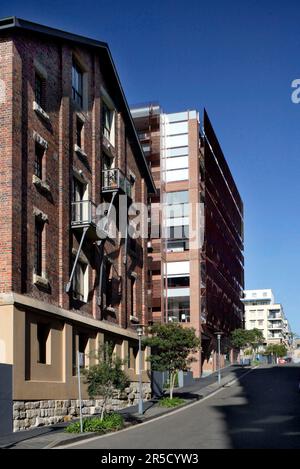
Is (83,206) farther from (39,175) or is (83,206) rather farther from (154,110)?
(154,110)

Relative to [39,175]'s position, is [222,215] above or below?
above

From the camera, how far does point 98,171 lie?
3303 cm

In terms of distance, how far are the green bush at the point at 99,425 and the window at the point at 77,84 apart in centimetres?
1532

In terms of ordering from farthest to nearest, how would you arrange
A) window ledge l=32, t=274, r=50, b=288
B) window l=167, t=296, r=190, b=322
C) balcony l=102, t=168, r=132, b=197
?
window l=167, t=296, r=190, b=322 → balcony l=102, t=168, r=132, b=197 → window ledge l=32, t=274, r=50, b=288

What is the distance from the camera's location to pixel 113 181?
34688 millimetres

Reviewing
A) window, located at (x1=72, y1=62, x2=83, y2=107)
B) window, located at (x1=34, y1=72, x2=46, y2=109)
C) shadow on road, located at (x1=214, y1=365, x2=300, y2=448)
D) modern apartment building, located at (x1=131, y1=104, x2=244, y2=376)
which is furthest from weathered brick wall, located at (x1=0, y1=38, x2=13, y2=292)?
modern apartment building, located at (x1=131, y1=104, x2=244, y2=376)

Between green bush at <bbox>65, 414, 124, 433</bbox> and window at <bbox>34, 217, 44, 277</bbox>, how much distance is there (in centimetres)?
620

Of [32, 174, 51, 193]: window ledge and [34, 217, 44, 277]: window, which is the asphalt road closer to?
[34, 217, 44, 277]: window

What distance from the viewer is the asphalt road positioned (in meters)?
18.0

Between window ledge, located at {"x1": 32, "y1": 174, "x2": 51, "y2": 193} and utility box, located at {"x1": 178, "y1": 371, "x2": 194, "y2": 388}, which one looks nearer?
window ledge, located at {"x1": 32, "y1": 174, "x2": 51, "y2": 193}

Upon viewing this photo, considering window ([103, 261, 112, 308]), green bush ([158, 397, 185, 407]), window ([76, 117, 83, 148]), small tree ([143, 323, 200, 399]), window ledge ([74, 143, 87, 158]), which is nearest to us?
window ledge ([74, 143, 87, 158])

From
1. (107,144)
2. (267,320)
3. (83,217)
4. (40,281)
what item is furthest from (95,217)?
(267,320)
